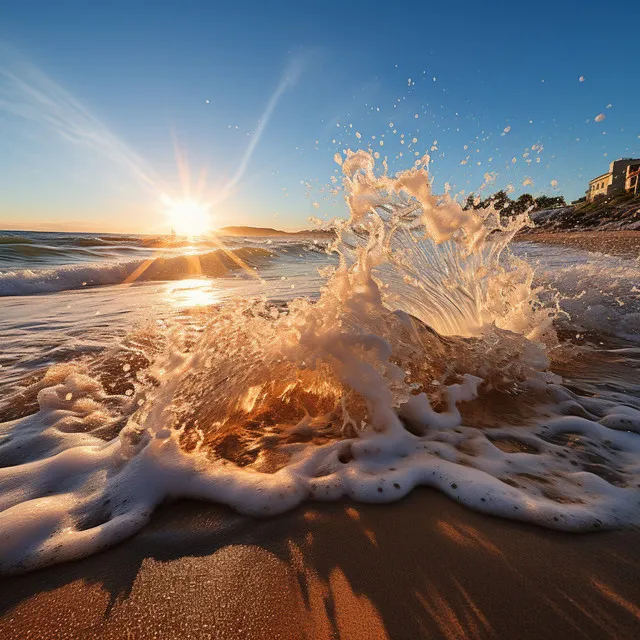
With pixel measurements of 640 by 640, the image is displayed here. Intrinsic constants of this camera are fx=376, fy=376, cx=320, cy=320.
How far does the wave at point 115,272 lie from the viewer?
880cm

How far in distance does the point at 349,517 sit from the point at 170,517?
71cm

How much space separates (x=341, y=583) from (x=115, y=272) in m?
12.0

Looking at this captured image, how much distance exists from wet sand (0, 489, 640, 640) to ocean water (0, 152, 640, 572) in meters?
0.11

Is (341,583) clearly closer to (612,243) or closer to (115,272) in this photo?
(115,272)

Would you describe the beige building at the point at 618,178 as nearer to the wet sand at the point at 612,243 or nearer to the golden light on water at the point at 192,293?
the wet sand at the point at 612,243

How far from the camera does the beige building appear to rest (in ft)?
172

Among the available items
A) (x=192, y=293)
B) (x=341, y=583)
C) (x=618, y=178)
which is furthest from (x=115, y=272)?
(x=618, y=178)

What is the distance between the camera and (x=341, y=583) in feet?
3.80

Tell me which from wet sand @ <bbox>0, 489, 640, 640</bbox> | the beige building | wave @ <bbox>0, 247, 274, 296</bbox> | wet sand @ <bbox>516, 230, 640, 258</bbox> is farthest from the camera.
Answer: the beige building

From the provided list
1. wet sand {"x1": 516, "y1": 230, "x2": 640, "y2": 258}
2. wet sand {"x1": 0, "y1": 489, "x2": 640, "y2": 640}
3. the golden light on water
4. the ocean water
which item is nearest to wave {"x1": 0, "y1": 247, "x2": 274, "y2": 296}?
the golden light on water

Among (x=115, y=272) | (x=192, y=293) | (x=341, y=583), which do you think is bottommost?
(x=115, y=272)

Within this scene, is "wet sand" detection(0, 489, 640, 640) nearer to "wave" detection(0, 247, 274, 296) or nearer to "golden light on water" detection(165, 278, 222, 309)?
"golden light on water" detection(165, 278, 222, 309)

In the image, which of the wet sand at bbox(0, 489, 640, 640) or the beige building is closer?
the wet sand at bbox(0, 489, 640, 640)

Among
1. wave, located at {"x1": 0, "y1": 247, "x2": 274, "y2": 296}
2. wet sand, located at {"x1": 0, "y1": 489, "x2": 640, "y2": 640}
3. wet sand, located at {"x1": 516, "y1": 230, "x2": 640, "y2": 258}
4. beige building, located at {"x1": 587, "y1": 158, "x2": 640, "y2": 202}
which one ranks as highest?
beige building, located at {"x1": 587, "y1": 158, "x2": 640, "y2": 202}
